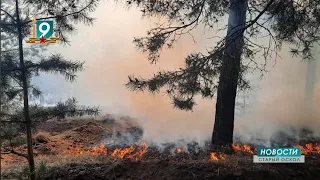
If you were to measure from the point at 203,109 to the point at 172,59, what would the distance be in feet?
3.44

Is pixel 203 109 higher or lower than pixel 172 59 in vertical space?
lower

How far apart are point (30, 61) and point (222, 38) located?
234cm

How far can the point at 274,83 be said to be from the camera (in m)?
5.72

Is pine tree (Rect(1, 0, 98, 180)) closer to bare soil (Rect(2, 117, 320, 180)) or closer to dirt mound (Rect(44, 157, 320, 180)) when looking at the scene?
bare soil (Rect(2, 117, 320, 180))

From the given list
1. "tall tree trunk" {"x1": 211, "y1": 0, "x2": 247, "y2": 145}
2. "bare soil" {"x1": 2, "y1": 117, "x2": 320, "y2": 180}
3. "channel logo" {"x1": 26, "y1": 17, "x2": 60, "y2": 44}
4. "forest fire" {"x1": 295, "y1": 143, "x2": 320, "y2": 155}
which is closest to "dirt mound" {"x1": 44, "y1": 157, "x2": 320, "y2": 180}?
"bare soil" {"x1": 2, "y1": 117, "x2": 320, "y2": 180}

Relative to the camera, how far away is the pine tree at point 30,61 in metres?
3.96

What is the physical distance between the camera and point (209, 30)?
494 cm

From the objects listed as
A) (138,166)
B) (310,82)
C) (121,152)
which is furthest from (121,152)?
(310,82)

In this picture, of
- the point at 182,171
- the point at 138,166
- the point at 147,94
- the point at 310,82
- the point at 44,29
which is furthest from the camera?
the point at 310,82

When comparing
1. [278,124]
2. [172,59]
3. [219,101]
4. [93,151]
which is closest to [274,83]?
[278,124]

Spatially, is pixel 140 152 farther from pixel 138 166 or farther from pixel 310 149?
pixel 310 149

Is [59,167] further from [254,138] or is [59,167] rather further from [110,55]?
[254,138]

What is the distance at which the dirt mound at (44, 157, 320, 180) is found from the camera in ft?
14.3

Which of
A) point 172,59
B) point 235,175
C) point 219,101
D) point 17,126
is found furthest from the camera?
point 219,101
